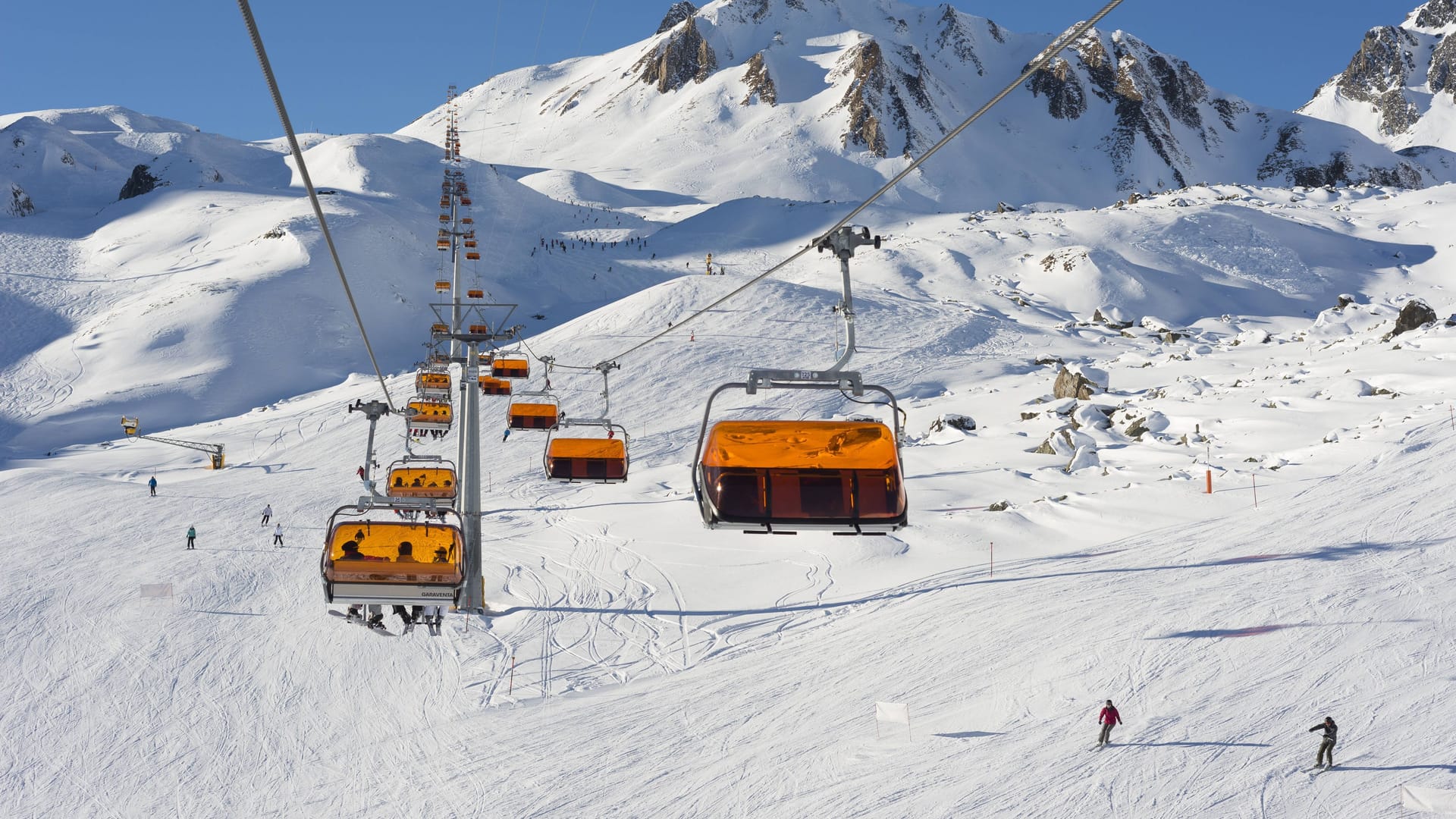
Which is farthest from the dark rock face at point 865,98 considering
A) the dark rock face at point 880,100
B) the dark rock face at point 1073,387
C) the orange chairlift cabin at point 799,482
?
the orange chairlift cabin at point 799,482

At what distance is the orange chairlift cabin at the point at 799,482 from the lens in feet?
29.8

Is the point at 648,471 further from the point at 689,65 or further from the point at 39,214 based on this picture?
the point at 689,65

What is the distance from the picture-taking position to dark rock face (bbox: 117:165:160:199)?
107 meters

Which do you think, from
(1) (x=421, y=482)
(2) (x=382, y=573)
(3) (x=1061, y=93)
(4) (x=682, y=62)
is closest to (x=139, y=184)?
(4) (x=682, y=62)

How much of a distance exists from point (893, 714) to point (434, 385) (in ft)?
65.1

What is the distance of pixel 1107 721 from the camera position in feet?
48.3

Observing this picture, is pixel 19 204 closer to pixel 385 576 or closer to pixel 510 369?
pixel 510 369

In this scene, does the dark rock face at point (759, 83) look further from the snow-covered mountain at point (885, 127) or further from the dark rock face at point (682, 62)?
the dark rock face at point (682, 62)

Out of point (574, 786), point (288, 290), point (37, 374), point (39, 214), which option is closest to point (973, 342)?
point (574, 786)

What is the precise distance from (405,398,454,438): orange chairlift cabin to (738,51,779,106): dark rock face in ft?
472

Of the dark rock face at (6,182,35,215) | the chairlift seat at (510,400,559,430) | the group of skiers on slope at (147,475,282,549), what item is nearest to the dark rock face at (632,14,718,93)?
the dark rock face at (6,182,35,215)

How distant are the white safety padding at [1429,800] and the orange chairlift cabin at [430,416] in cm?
2369

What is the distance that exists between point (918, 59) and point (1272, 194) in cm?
9010

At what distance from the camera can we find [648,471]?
37469 millimetres
